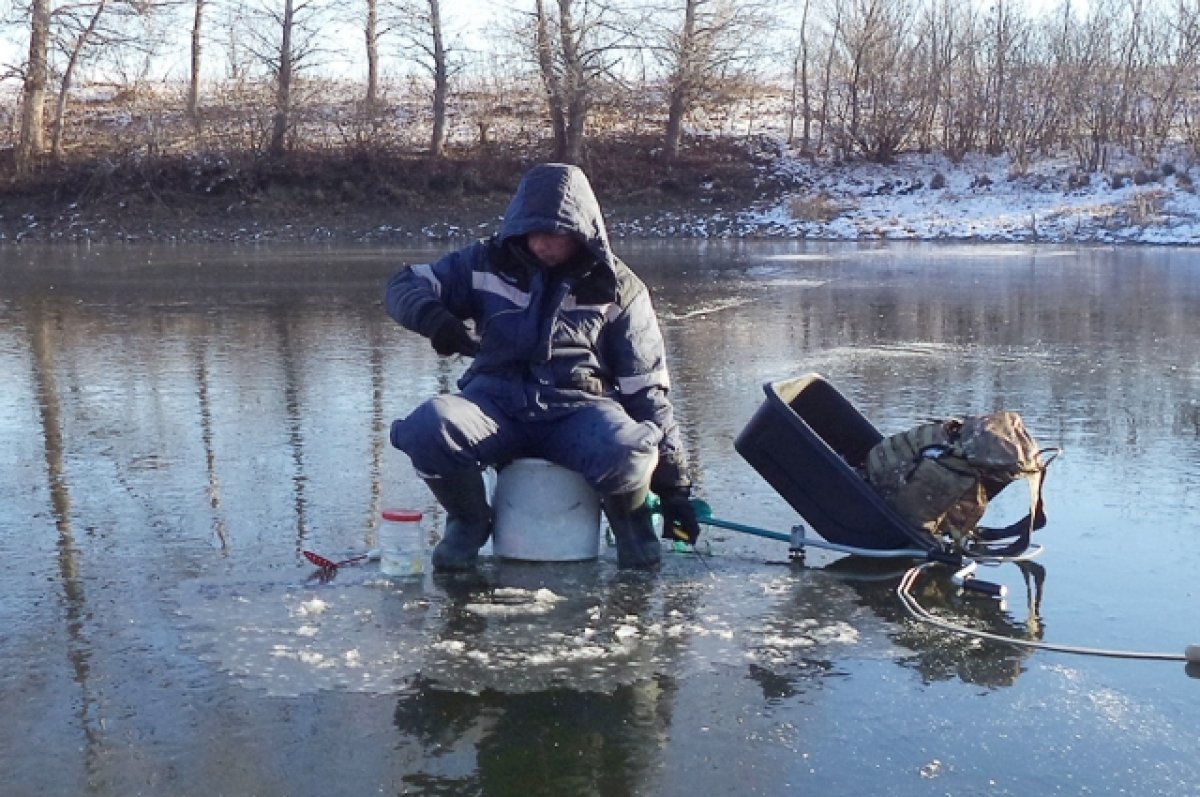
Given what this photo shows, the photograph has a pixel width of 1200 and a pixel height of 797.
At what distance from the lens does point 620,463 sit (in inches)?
173

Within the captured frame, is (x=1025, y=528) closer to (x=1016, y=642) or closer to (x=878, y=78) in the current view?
(x=1016, y=642)

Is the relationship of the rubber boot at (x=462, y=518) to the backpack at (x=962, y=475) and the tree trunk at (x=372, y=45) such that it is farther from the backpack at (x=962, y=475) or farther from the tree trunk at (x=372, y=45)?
the tree trunk at (x=372, y=45)

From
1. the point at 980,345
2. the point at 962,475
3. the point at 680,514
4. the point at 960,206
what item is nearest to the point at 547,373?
the point at 680,514

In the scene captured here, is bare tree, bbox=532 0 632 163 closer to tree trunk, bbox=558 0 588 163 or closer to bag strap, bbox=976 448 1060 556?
tree trunk, bbox=558 0 588 163

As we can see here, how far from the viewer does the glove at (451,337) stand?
4.51m

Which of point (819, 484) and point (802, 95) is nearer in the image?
point (819, 484)

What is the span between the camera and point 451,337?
454cm

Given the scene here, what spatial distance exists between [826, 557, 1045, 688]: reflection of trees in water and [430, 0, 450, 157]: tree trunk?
2870 cm

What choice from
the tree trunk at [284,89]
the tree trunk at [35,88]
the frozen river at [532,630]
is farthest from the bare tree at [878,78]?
the frozen river at [532,630]

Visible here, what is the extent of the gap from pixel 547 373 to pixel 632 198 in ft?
85.9

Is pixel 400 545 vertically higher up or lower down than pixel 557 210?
lower down

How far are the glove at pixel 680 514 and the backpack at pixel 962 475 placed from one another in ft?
2.26

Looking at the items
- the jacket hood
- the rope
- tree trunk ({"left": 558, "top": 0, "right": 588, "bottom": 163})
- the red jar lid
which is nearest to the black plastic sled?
the rope

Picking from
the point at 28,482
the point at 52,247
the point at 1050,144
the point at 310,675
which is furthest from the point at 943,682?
the point at 1050,144
